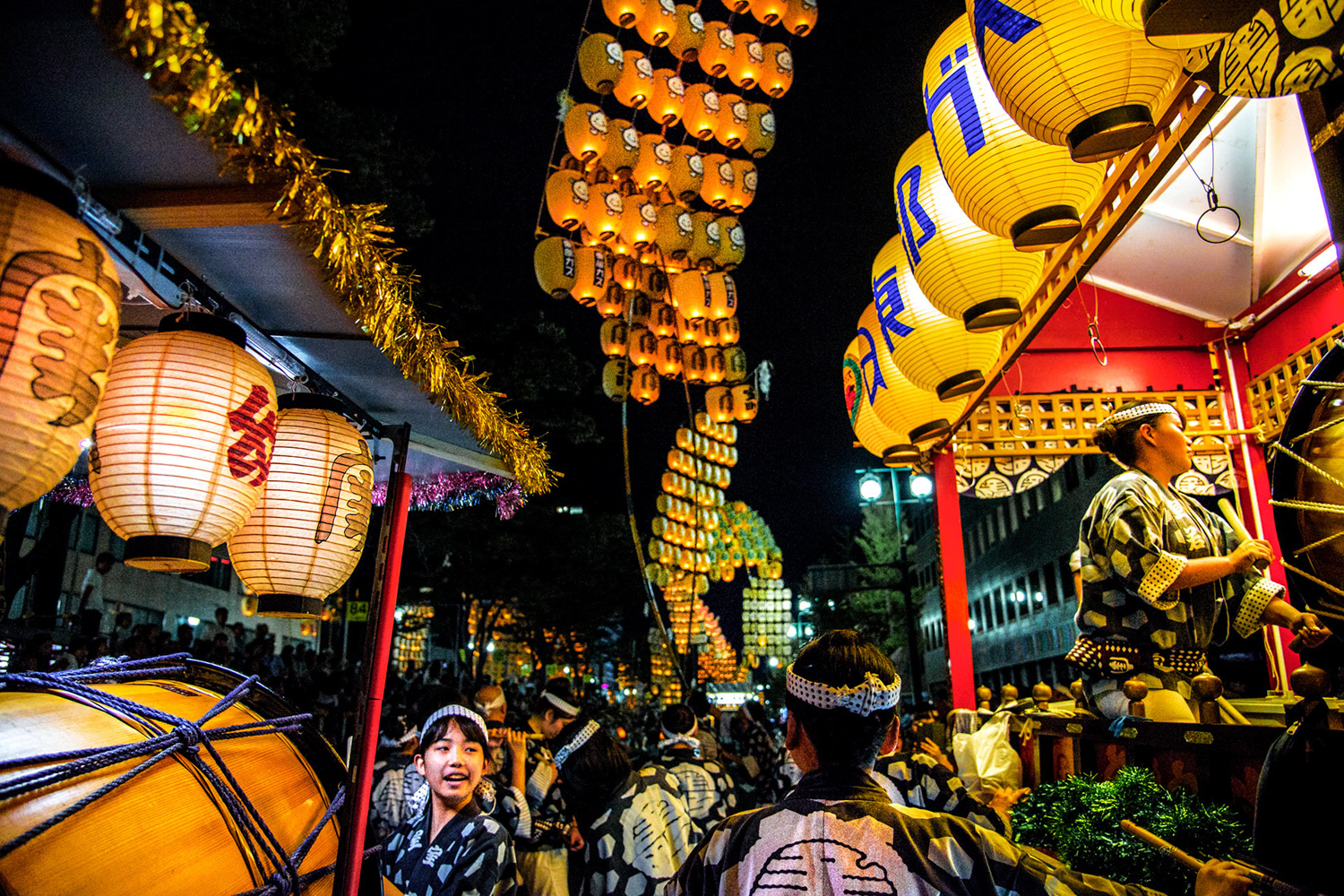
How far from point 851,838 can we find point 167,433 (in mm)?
2662

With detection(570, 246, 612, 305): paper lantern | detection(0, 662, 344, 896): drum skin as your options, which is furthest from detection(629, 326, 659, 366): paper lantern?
detection(0, 662, 344, 896): drum skin

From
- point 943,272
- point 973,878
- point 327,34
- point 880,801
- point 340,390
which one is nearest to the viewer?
point 973,878

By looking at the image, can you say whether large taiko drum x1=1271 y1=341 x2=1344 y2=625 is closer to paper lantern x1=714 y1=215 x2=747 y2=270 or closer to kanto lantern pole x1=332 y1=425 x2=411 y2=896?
kanto lantern pole x1=332 y1=425 x2=411 y2=896

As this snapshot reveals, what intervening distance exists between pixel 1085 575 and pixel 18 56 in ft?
16.5

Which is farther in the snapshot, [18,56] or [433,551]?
[433,551]

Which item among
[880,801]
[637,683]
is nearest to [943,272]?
[880,801]

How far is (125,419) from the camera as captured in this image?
107 inches

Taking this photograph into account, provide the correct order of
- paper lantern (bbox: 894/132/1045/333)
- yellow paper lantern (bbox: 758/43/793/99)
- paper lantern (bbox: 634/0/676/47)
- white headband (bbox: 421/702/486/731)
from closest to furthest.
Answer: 1. white headband (bbox: 421/702/486/731)
2. paper lantern (bbox: 894/132/1045/333)
3. paper lantern (bbox: 634/0/676/47)
4. yellow paper lantern (bbox: 758/43/793/99)

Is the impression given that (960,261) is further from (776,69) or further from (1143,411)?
(776,69)

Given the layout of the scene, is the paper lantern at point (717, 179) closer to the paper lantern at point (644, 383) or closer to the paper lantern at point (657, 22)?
the paper lantern at point (657, 22)

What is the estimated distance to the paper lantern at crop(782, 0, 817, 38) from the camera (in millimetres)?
14445

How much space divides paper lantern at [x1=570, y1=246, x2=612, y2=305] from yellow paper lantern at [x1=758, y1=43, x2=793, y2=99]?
4.58 metres

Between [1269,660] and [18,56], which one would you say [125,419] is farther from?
[1269,660]

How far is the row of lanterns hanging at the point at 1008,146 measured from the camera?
3.19 metres
